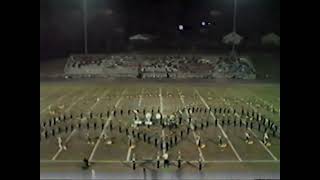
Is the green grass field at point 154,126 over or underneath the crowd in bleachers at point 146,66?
underneath

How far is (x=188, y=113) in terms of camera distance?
318cm

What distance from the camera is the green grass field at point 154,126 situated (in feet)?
9.89

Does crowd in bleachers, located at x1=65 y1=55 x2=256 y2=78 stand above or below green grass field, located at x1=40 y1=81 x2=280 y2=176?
above

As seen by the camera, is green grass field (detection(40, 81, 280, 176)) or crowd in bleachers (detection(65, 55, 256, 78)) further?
crowd in bleachers (detection(65, 55, 256, 78))

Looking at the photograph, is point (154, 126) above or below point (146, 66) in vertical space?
below

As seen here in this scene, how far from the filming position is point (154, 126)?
125 inches

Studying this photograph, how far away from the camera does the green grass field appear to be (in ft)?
9.89

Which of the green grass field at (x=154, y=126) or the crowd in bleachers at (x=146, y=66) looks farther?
the crowd in bleachers at (x=146, y=66)

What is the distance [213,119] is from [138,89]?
487 millimetres
